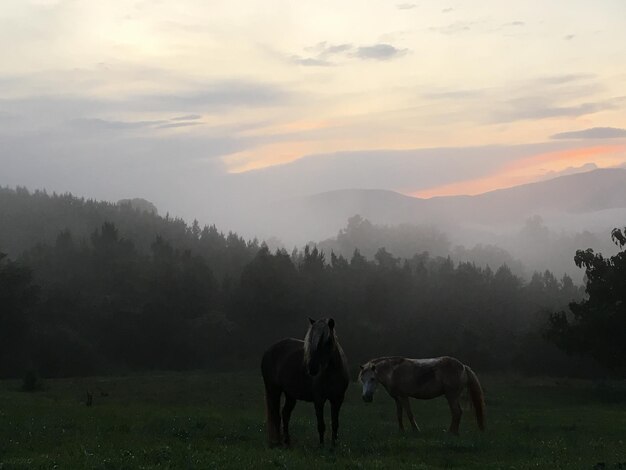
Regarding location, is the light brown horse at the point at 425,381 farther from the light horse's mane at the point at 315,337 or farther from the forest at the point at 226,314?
the forest at the point at 226,314

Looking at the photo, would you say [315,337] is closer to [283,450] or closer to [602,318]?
[283,450]

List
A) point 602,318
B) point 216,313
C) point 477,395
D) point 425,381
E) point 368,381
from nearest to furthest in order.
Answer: point 477,395 < point 368,381 < point 425,381 < point 602,318 < point 216,313

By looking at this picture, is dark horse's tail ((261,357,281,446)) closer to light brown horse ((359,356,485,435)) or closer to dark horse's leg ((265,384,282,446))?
dark horse's leg ((265,384,282,446))

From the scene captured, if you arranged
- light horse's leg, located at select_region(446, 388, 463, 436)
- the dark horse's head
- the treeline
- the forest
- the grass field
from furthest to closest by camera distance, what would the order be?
the treeline
the forest
light horse's leg, located at select_region(446, 388, 463, 436)
the dark horse's head
the grass field

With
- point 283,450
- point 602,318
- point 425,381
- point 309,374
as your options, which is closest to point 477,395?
point 425,381

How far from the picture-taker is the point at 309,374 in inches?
695

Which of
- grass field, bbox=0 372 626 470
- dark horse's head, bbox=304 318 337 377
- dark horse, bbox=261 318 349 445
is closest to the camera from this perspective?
grass field, bbox=0 372 626 470

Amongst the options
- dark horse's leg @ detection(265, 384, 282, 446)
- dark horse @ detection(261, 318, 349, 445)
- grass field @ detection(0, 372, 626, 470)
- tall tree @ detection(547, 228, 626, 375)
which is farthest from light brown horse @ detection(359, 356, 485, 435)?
tall tree @ detection(547, 228, 626, 375)

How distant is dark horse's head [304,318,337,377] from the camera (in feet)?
57.1

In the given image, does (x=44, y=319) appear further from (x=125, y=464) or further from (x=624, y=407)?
(x=125, y=464)

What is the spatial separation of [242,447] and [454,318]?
391 ft

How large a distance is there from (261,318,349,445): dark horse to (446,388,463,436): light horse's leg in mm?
5726

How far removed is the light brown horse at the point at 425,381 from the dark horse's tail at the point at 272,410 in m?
4.19

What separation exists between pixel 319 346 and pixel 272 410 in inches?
128
